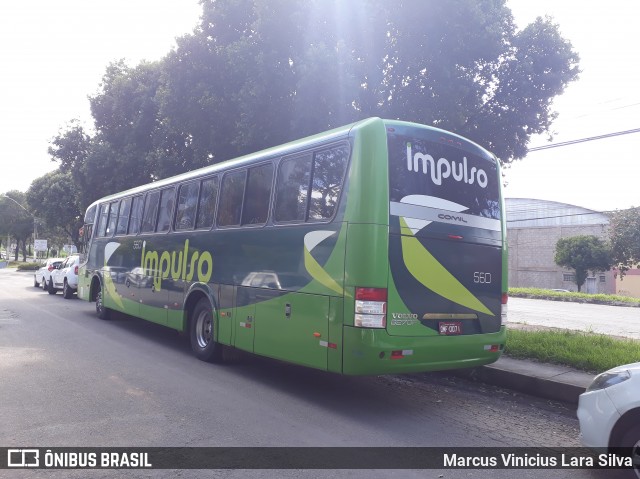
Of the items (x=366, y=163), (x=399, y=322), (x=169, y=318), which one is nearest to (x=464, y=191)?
(x=366, y=163)

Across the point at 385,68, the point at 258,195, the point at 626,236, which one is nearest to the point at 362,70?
the point at 385,68

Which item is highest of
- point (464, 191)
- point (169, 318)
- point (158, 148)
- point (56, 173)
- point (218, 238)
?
point (56, 173)

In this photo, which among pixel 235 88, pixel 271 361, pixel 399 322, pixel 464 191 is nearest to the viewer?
pixel 399 322

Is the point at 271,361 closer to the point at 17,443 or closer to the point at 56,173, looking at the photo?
the point at 17,443

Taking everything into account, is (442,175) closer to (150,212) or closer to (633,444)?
(633,444)

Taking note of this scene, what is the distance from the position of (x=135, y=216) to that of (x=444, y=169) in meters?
7.96

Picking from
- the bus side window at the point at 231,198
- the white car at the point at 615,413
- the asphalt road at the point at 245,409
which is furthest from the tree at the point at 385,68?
the white car at the point at 615,413

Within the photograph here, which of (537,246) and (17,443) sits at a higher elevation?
(537,246)

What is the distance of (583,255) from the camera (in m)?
43.8

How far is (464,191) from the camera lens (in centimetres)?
680

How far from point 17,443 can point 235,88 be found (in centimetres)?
980

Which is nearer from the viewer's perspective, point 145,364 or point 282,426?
point 282,426

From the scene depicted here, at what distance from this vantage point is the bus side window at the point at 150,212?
1108cm

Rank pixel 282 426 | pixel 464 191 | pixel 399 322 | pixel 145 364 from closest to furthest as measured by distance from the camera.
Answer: pixel 282 426, pixel 399 322, pixel 464 191, pixel 145 364
